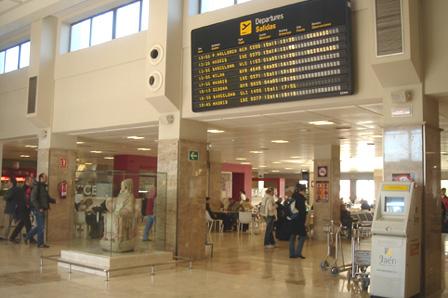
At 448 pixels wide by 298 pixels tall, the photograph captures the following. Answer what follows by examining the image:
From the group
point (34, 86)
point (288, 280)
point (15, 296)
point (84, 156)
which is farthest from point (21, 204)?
point (84, 156)

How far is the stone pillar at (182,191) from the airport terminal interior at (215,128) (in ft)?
0.11

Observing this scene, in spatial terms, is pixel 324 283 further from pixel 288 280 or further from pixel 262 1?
pixel 262 1

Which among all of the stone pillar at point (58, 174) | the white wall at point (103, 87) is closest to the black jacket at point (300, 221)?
the white wall at point (103, 87)

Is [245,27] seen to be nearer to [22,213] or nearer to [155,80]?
[155,80]

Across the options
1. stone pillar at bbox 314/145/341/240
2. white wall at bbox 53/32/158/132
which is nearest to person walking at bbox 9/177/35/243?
white wall at bbox 53/32/158/132

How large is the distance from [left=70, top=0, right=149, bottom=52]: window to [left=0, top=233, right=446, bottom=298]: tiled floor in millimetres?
5300

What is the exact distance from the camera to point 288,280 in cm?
777

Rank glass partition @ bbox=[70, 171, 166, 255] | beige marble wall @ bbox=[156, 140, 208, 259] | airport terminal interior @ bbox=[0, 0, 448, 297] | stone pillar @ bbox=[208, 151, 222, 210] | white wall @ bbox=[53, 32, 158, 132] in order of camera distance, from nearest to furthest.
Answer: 1. airport terminal interior @ bbox=[0, 0, 448, 297]
2. glass partition @ bbox=[70, 171, 166, 255]
3. beige marble wall @ bbox=[156, 140, 208, 259]
4. white wall @ bbox=[53, 32, 158, 132]
5. stone pillar @ bbox=[208, 151, 222, 210]

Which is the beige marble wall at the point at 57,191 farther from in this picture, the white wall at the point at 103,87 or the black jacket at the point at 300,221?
the black jacket at the point at 300,221

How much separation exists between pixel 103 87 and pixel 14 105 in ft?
14.6

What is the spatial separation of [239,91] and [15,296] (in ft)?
15.4

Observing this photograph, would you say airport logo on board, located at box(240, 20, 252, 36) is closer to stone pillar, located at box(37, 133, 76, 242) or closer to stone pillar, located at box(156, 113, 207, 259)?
stone pillar, located at box(156, 113, 207, 259)

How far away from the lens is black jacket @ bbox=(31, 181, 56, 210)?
11.0 meters

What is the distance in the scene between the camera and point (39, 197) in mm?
11102
